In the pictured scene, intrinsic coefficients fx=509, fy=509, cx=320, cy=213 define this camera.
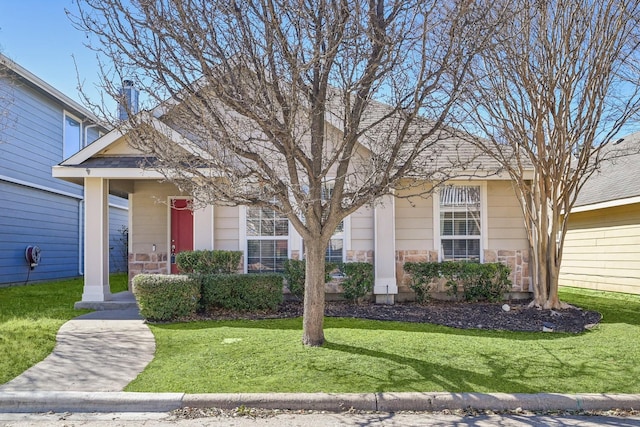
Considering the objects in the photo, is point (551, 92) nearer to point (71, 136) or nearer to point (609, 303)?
point (609, 303)

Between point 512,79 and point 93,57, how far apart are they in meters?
7.27

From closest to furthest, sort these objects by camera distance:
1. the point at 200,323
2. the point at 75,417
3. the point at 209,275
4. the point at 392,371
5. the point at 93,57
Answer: the point at 75,417 < the point at 392,371 < the point at 93,57 < the point at 200,323 < the point at 209,275

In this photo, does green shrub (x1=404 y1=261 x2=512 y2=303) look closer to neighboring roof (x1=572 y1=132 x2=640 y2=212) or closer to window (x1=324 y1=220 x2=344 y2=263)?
window (x1=324 y1=220 x2=344 y2=263)

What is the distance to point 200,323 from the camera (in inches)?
336

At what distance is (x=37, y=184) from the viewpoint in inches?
649

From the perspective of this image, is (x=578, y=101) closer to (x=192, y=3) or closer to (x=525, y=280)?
(x=525, y=280)

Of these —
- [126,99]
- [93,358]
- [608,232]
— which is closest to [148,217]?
[93,358]

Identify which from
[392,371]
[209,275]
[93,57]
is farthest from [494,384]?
[93,57]

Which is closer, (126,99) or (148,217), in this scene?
(126,99)

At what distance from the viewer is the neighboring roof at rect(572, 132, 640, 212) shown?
12.8 meters

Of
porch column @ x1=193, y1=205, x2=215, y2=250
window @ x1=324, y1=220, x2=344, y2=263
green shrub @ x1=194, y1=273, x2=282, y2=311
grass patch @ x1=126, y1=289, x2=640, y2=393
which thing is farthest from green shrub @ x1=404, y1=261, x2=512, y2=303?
porch column @ x1=193, y1=205, x2=215, y2=250

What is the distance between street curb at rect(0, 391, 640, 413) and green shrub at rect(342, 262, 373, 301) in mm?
5331

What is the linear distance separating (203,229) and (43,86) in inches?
359

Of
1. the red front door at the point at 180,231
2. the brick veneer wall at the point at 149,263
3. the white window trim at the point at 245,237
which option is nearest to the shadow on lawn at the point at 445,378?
the white window trim at the point at 245,237
